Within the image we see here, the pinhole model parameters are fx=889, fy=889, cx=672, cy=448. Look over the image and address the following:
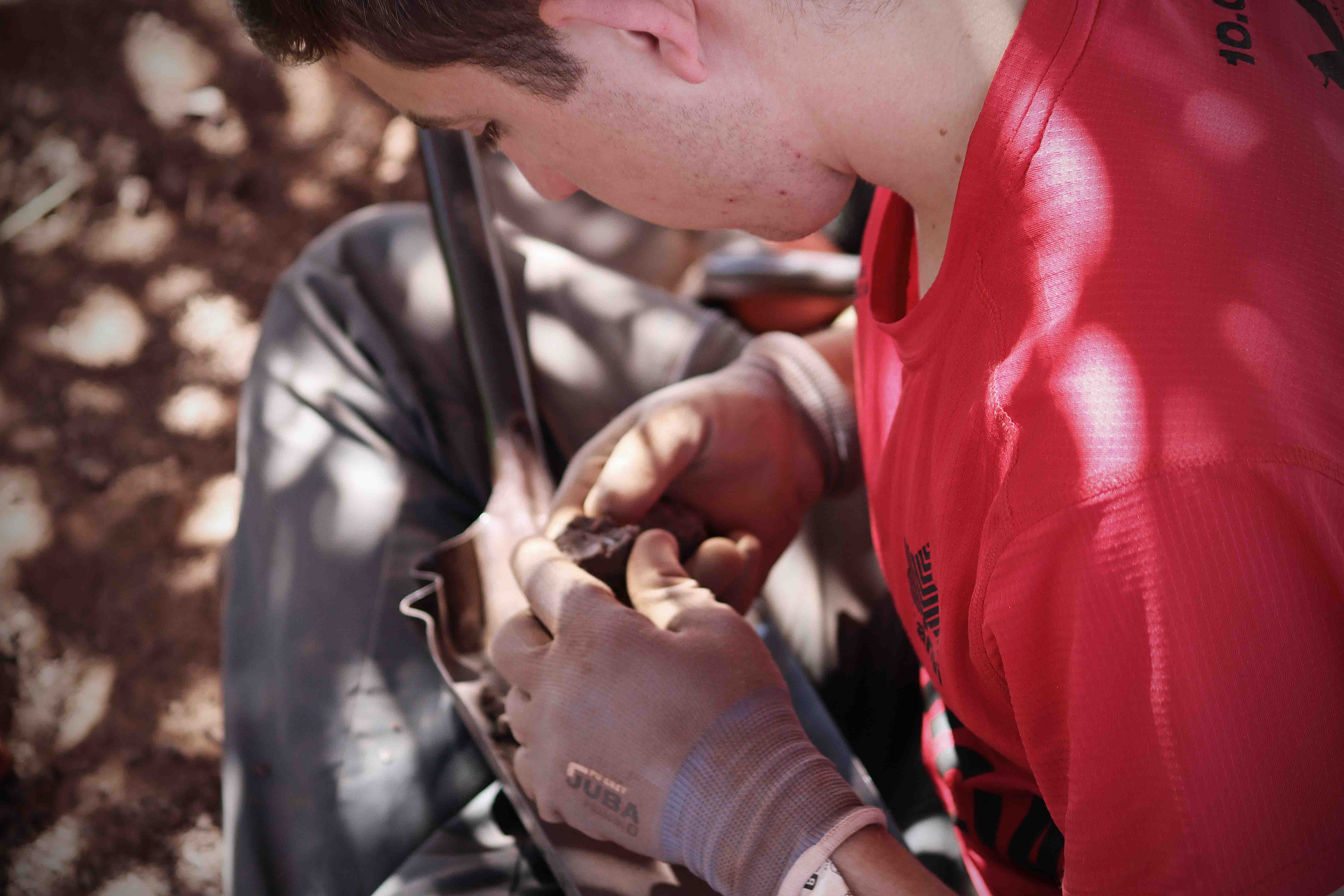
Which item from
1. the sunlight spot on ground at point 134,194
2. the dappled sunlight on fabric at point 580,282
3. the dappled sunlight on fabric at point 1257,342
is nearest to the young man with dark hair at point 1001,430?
the dappled sunlight on fabric at point 1257,342

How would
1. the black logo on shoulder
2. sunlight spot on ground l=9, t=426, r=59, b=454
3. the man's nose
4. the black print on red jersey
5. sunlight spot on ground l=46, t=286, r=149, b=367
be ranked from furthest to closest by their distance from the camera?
sunlight spot on ground l=46, t=286, r=149, b=367 → sunlight spot on ground l=9, t=426, r=59, b=454 → the man's nose → the black logo on shoulder → the black print on red jersey

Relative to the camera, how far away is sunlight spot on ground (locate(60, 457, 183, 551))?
2.24 metres

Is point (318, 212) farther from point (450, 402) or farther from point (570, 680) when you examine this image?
point (570, 680)

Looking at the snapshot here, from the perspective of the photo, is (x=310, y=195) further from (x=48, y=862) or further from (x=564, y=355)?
(x=48, y=862)

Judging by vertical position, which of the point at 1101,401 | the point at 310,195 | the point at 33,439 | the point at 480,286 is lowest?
the point at 33,439

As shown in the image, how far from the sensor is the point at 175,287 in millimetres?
2574

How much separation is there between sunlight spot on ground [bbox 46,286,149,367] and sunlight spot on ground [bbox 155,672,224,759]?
0.98m

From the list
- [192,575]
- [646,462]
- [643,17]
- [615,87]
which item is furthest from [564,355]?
[192,575]

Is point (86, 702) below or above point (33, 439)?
below

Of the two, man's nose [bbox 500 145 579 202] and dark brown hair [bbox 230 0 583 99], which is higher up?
dark brown hair [bbox 230 0 583 99]

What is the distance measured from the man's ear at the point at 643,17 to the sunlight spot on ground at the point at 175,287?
7.16 ft

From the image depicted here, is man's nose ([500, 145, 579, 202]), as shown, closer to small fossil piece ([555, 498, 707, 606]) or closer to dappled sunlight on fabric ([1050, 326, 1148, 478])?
small fossil piece ([555, 498, 707, 606])

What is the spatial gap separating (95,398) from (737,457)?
6.48 feet

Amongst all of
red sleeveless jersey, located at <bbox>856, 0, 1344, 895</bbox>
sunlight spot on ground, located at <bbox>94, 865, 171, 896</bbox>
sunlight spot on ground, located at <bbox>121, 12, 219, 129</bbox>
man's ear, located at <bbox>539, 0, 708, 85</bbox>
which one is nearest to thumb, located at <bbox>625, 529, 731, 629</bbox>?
red sleeveless jersey, located at <bbox>856, 0, 1344, 895</bbox>
